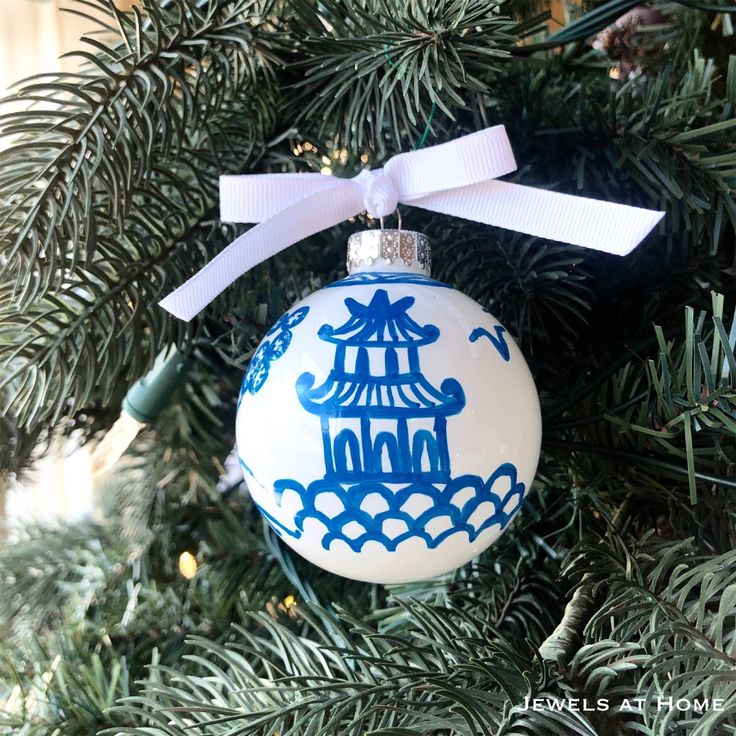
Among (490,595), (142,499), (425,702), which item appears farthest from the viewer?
(142,499)

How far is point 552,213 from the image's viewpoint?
1.07 ft

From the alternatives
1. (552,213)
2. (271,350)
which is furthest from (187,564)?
(552,213)

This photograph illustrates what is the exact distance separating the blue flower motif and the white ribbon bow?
0.12ft

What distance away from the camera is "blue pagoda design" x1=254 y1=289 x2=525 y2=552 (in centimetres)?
29

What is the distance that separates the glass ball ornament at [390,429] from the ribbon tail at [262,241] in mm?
41

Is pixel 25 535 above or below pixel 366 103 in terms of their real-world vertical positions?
below

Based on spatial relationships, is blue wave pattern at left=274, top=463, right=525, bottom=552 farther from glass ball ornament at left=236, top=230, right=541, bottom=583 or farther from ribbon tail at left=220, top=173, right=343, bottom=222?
ribbon tail at left=220, top=173, right=343, bottom=222

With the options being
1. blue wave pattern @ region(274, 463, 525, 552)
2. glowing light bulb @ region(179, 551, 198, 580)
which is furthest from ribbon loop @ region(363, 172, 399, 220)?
glowing light bulb @ region(179, 551, 198, 580)

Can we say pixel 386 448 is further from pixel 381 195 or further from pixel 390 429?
pixel 381 195

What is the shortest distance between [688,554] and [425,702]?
0.47ft

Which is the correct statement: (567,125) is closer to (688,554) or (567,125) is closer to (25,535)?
(688,554)

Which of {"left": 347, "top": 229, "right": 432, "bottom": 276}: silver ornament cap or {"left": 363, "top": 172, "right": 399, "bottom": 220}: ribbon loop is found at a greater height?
{"left": 363, "top": 172, "right": 399, "bottom": 220}: ribbon loop

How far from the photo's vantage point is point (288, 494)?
31 centimetres

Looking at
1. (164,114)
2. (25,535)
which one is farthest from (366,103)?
(25,535)
